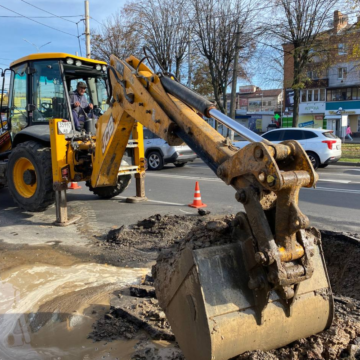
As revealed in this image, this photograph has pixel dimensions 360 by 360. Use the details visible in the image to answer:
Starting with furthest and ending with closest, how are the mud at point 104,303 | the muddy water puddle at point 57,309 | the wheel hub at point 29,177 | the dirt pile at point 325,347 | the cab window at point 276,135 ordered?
1. the cab window at point 276,135
2. the wheel hub at point 29,177
3. the muddy water puddle at point 57,309
4. the mud at point 104,303
5. the dirt pile at point 325,347

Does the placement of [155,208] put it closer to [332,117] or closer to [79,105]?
[79,105]

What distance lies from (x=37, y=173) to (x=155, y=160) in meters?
8.86

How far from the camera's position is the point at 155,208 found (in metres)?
7.95

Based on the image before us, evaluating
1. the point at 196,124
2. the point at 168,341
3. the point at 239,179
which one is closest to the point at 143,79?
the point at 196,124

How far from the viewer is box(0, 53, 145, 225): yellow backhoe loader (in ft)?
21.1

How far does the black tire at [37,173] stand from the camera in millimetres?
6680

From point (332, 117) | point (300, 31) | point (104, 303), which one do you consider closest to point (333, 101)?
point (332, 117)

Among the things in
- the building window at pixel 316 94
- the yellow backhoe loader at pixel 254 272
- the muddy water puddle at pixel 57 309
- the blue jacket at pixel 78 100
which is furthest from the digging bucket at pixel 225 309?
the building window at pixel 316 94

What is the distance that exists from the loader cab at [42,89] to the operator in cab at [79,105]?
0.16 metres

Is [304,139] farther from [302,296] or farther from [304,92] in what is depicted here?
[304,92]

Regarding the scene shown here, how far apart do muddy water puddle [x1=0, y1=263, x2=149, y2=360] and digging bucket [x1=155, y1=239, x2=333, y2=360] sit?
32.3 inches

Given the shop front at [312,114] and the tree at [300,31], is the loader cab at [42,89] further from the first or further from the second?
the shop front at [312,114]

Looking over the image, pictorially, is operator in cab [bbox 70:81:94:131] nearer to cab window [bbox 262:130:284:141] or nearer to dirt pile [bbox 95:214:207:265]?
dirt pile [bbox 95:214:207:265]

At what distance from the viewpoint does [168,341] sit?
313cm
